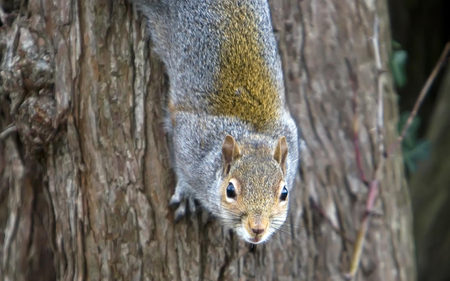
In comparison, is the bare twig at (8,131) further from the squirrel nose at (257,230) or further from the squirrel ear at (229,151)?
the squirrel nose at (257,230)

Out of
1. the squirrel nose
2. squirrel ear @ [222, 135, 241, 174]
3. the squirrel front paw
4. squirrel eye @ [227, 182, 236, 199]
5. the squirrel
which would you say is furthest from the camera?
the squirrel front paw

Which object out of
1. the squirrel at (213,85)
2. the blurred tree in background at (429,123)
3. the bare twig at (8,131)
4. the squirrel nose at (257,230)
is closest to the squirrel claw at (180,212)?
the squirrel at (213,85)

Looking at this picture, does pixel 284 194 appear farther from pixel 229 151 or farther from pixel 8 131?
pixel 8 131

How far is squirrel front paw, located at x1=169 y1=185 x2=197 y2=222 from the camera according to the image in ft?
9.53

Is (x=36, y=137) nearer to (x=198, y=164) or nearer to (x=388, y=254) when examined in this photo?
(x=198, y=164)

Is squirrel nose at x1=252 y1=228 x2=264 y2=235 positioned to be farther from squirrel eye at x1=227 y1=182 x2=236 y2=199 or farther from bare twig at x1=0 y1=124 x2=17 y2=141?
bare twig at x1=0 y1=124 x2=17 y2=141

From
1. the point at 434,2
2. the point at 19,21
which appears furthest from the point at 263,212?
the point at 434,2

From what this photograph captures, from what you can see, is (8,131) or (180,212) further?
(8,131)

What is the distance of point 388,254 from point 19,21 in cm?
201

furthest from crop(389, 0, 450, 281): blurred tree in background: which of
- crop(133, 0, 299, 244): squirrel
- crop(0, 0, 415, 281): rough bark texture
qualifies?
crop(133, 0, 299, 244): squirrel

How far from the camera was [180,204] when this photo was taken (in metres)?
2.92

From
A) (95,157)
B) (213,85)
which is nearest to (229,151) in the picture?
(213,85)

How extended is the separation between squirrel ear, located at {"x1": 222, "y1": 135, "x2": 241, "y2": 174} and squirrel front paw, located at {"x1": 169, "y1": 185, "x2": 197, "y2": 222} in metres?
0.38

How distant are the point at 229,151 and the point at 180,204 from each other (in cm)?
45
